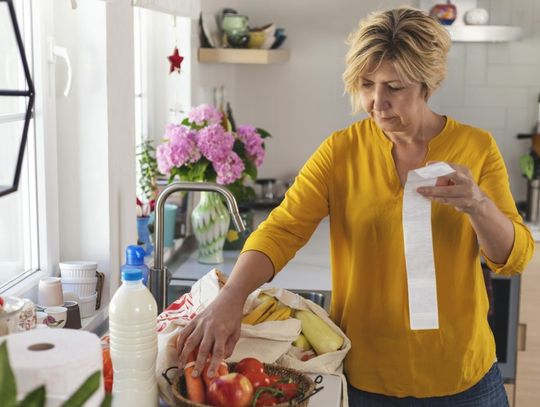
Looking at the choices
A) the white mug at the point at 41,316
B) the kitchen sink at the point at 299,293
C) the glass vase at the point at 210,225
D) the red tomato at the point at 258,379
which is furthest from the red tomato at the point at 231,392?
the glass vase at the point at 210,225

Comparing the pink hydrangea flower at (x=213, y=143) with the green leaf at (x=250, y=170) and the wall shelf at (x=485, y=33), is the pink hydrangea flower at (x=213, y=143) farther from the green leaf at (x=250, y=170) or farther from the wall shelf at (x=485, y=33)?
the wall shelf at (x=485, y=33)

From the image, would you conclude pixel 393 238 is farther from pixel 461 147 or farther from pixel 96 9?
pixel 96 9

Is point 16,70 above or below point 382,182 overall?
above

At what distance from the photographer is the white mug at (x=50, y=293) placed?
195 centimetres

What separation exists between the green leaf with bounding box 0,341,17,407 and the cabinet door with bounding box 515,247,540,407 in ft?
9.19

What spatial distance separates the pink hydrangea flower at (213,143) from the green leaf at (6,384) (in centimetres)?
187

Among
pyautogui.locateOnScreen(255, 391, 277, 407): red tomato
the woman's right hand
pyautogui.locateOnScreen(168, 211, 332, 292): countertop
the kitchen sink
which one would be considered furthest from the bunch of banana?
pyautogui.locateOnScreen(168, 211, 332, 292): countertop

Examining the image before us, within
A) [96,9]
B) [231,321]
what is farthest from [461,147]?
[96,9]

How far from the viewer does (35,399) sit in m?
0.98

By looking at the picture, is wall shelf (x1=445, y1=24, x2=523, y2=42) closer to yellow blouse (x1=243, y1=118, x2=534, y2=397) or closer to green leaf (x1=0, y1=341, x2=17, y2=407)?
yellow blouse (x1=243, y1=118, x2=534, y2=397)

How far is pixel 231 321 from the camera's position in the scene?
5.36 feet

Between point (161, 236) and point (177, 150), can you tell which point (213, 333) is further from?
point (177, 150)

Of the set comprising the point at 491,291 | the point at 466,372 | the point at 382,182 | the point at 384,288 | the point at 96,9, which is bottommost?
the point at 491,291

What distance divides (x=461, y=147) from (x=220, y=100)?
2.08 meters
